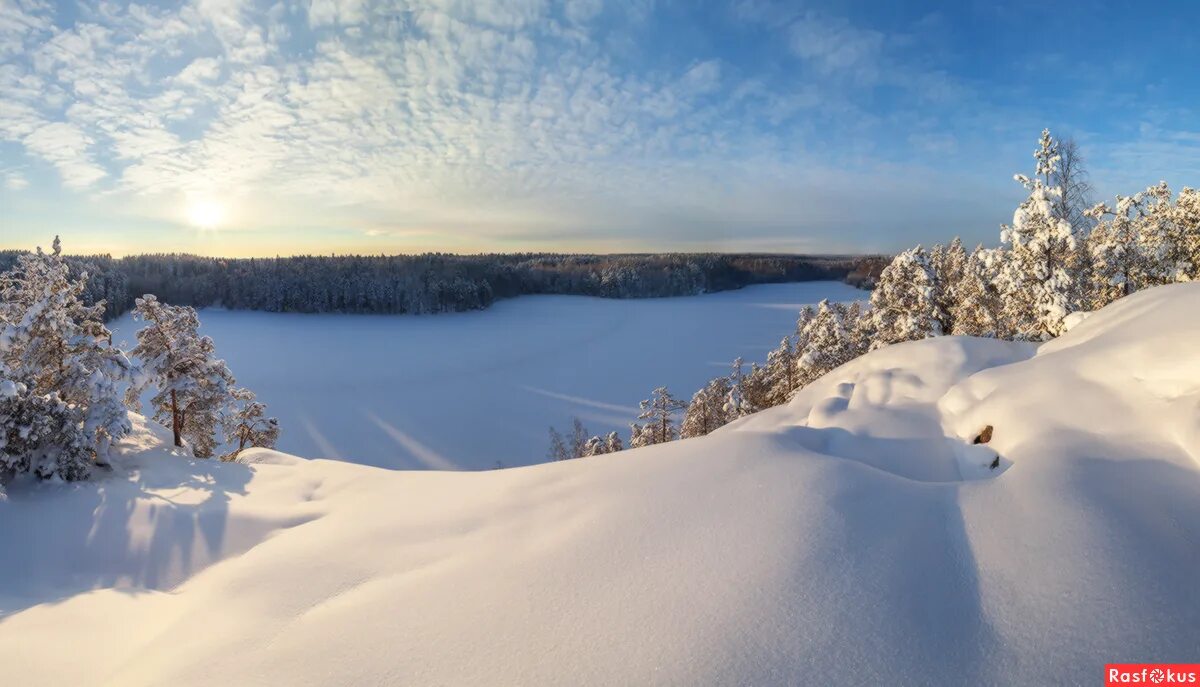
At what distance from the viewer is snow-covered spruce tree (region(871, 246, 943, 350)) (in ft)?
73.7

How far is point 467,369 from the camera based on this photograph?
75.1 meters

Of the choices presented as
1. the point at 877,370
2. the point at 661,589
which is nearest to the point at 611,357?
the point at 877,370

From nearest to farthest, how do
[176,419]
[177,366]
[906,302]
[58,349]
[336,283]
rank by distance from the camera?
[58,349]
[177,366]
[176,419]
[906,302]
[336,283]

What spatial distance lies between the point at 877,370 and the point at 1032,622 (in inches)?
306

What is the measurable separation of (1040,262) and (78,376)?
104 ft

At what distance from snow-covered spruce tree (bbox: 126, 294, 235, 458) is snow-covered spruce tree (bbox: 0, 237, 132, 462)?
2280 mm

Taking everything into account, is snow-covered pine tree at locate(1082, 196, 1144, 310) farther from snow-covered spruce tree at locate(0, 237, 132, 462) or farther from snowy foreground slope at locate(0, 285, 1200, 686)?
snow-covered spruce tree at locate(0, 237, 132, 462)

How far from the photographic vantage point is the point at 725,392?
35281 millimetres

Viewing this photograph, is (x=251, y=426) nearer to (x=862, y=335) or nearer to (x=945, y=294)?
(x=862, y=335)

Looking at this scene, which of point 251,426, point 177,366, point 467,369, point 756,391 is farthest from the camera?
point 467,369

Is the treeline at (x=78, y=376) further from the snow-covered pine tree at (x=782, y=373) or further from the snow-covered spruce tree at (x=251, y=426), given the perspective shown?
the snow-covered pine tree at (x=782, y=373)

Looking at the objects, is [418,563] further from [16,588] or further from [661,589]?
[16,588]

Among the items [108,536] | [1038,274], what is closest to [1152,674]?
[108,536]

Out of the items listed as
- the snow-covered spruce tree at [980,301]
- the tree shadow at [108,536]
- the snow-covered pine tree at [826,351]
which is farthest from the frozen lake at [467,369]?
the snow-covered spruce tree at [980,301]
